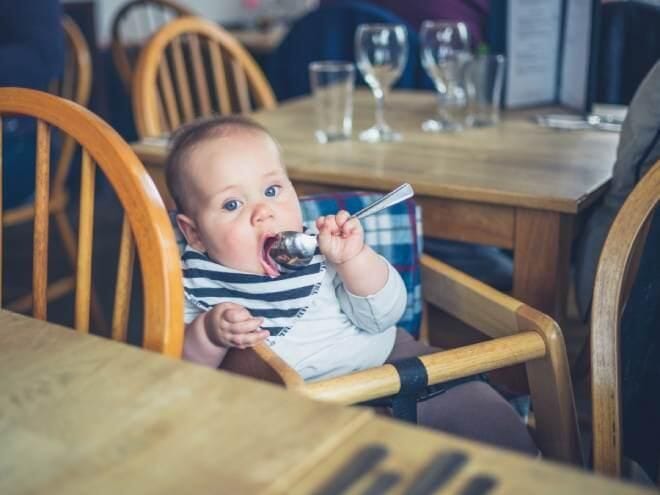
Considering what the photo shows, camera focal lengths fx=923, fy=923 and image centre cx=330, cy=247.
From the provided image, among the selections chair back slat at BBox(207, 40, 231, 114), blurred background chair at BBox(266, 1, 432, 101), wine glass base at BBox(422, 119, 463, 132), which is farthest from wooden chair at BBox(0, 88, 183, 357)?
blurred background chair at BBox(266, 1, 432, 101)

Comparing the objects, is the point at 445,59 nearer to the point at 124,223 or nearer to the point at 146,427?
the point at 124,223

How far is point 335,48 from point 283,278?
1.58m

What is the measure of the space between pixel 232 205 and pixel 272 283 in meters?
→ 0.12

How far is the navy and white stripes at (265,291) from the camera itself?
1.28m

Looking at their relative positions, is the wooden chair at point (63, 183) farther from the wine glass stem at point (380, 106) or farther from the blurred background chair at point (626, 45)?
the blurred background chair at point (626, 45)

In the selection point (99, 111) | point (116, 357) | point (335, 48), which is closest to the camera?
point (116, 357)

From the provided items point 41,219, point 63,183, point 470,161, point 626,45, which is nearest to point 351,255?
point 41,219

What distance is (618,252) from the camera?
3.55 ft

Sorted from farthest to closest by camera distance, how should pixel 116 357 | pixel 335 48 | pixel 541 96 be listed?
pixel 335 48
pixel 541 96
pixel 116 357

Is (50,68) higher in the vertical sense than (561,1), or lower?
lower

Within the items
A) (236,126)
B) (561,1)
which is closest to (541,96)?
(561,1)

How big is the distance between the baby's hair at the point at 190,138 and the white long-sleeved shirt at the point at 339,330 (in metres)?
0.17

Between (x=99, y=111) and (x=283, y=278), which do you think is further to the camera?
(x=99, y=111)

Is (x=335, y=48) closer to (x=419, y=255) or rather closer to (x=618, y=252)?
(x=419, y=255)
